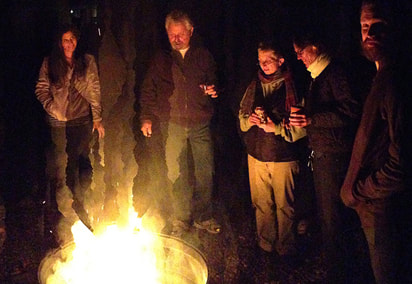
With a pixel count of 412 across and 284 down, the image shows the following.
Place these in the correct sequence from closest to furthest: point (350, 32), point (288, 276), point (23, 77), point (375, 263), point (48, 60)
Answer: point (375, 263) → point (288, 276) → point (48, 60) → point (350, 32) → point (23, 77)

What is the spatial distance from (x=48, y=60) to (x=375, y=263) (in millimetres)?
3937

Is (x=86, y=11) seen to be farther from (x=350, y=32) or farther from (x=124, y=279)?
(x=124, y=279)

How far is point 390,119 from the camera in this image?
96.5 inches

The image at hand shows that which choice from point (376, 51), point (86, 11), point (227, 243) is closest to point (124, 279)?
point (227, 243)

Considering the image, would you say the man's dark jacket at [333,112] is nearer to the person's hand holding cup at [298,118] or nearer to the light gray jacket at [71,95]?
the person's hand holding cup at [298,118]

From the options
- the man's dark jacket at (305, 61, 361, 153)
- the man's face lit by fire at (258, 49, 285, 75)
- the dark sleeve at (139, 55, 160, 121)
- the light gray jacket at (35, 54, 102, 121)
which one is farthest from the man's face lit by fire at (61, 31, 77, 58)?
the man's dark jacket at (305, 61, 361, 153)

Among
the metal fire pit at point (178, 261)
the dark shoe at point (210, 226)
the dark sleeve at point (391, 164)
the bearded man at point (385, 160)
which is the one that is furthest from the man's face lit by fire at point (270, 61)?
the dark shoe at point (210, 226)

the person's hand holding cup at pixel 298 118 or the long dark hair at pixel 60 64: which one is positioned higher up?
the long dark hair at pixel 60 64

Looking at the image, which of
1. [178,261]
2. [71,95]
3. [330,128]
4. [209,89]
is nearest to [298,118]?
[330,128]

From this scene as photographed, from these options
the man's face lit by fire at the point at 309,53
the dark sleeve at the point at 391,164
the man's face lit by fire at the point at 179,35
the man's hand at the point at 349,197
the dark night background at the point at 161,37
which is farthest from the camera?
the dark night background at the point at 161,37

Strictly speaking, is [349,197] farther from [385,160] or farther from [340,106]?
[340,106]

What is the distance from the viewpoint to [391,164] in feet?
8.17

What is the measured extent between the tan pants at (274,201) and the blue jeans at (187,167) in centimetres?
74

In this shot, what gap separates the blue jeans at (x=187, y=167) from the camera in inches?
182
